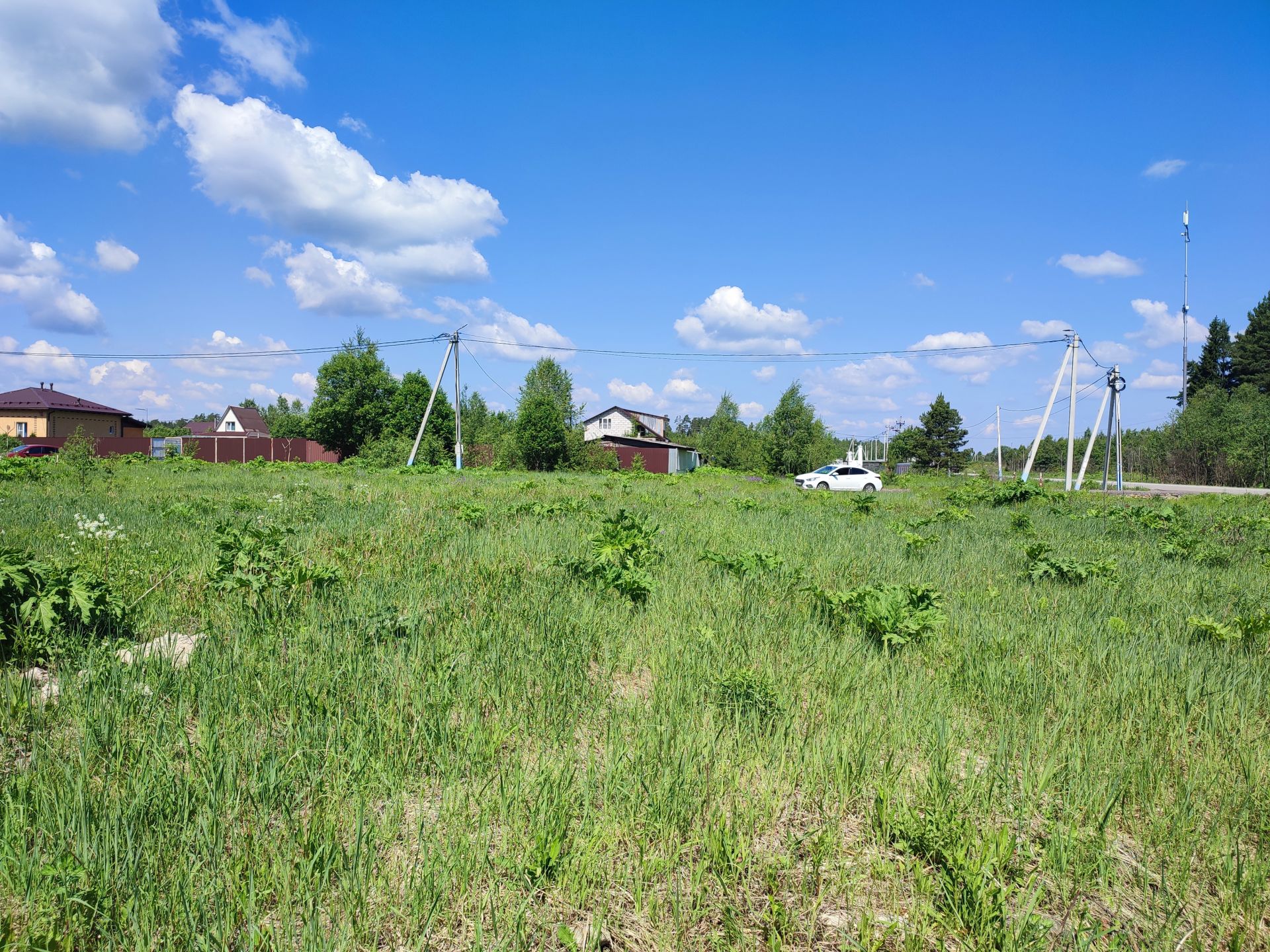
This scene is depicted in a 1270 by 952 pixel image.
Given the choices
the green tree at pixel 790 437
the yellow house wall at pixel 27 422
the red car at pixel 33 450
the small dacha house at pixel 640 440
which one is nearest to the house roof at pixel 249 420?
the yellow house wall at pixel 27 422

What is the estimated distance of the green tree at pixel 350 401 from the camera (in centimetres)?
5950

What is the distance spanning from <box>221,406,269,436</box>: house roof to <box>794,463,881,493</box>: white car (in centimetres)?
9085

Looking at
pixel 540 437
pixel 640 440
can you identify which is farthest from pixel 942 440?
pixel 540 437

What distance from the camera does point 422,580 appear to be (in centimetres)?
646

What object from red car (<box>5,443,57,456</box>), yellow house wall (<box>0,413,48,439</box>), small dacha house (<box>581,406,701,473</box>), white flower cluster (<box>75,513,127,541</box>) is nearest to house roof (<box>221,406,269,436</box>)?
yellow house wall (<box>0,413,48,439</box>)

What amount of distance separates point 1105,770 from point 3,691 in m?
6.02

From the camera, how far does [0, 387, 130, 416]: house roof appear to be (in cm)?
5419

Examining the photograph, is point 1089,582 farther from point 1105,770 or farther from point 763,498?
point 763,498

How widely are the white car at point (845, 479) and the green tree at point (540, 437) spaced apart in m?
20.9

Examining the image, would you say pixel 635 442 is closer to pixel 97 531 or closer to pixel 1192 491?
pixel 1192 491

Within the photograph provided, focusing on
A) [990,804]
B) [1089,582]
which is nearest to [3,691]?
[990,804]

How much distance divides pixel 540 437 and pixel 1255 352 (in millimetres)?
79619

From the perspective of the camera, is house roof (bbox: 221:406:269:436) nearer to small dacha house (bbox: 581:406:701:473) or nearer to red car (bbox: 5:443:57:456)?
small dacha house (bbox: 581:406:701:473)

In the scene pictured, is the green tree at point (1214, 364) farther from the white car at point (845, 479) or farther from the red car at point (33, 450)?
the red car at point (33, 450)
